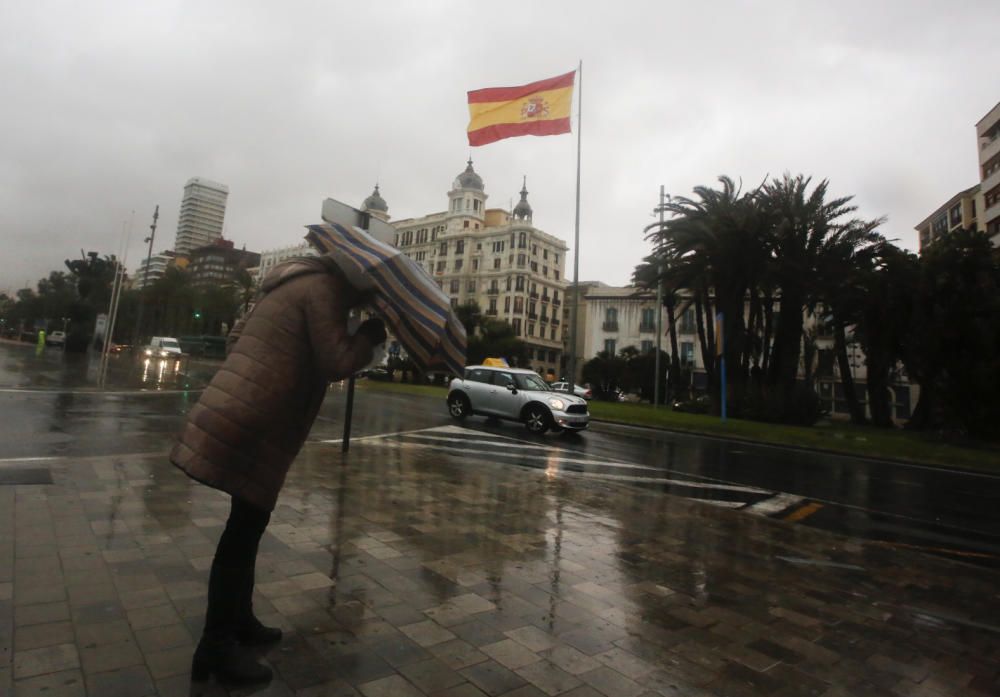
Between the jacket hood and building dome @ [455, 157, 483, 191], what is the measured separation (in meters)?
90.4

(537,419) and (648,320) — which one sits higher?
(648,320)

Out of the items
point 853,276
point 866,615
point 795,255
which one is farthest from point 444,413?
point 853,276

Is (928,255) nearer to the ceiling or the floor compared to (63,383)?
nearer to the ceiling

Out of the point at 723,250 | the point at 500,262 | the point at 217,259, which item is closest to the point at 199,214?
the point at 217,259

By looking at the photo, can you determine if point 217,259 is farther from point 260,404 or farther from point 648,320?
point 260,404

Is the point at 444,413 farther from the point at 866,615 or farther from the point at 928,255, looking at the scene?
the point at 928,255

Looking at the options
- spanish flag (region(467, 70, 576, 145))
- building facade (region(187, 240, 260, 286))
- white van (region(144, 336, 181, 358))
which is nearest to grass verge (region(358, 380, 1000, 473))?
spanish flag (region(467, 70, 576, 145))

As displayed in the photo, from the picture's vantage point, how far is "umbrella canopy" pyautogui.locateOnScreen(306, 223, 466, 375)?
8.09ft

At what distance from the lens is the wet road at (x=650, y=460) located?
7.46 metres

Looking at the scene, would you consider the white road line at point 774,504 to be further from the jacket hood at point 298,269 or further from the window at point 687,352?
the window at point 687,352

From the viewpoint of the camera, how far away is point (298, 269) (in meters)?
2.55

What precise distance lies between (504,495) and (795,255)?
25.8m

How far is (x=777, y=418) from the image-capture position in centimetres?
2652

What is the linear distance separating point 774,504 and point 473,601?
6.20 m
